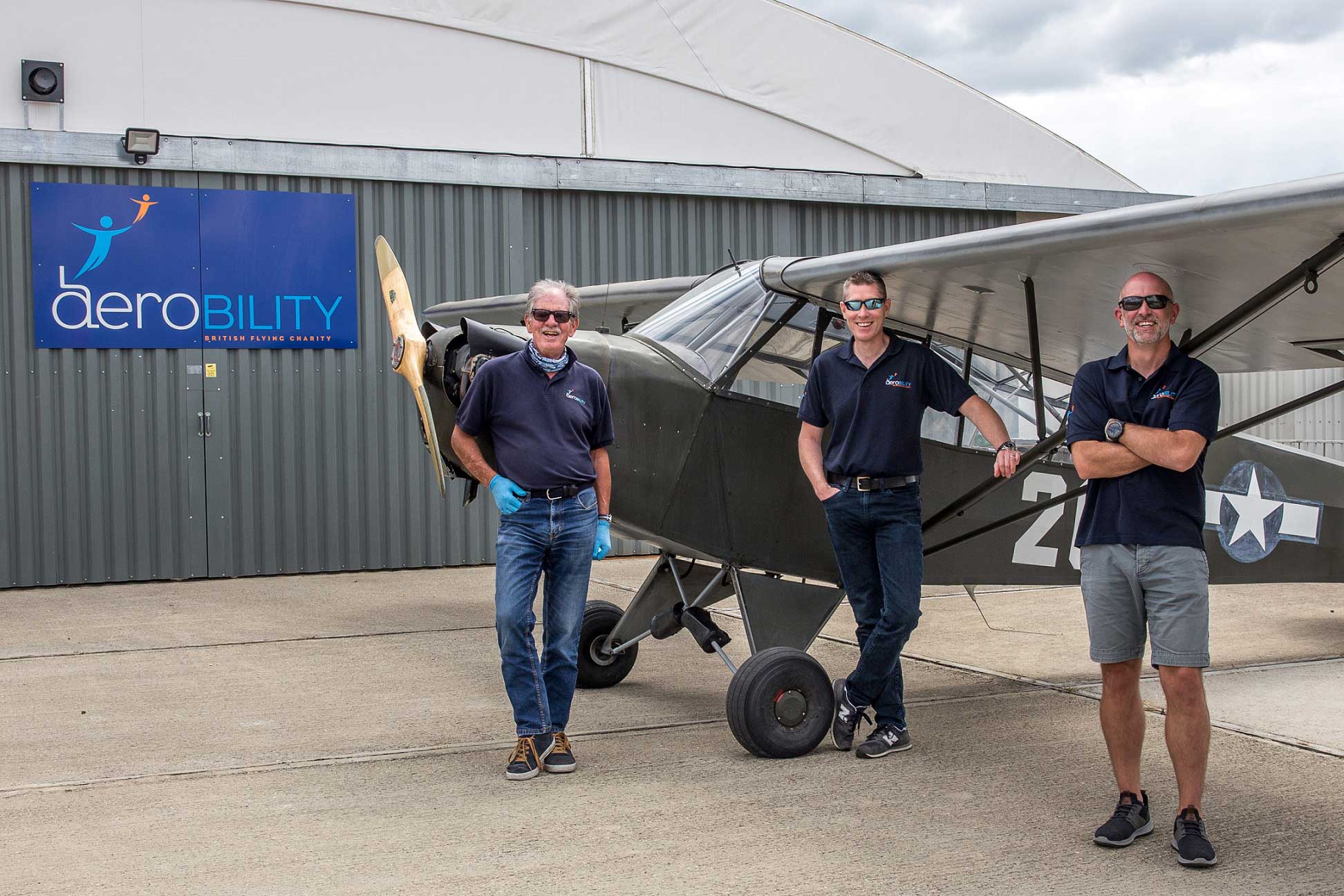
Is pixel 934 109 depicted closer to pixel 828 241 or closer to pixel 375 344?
pixel 828 241

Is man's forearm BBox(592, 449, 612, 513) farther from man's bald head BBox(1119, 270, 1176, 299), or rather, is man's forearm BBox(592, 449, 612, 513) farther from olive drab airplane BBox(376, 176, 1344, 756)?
man's bald head BBox(1119, 270, 1176, 299)

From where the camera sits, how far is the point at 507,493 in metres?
4.53

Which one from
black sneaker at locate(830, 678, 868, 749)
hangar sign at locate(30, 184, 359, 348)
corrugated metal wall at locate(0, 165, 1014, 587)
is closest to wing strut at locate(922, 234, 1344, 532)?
black sneaker at locate(830, 678, 868, 749)

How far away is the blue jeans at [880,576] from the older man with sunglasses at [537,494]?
1.01 metres

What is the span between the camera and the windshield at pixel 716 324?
541 cm

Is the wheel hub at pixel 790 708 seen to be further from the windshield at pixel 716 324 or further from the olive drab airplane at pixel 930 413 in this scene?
the windshield at pixel 716 324

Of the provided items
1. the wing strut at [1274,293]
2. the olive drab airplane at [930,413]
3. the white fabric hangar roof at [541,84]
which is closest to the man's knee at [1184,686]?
the wing strut at [1274,293]

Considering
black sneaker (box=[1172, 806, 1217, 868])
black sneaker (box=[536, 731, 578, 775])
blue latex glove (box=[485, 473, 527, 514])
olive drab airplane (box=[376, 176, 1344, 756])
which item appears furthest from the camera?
black sneaker (box=[536, 731, 578, 775])

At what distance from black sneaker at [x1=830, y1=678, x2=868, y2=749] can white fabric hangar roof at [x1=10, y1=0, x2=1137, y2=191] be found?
28.6ft

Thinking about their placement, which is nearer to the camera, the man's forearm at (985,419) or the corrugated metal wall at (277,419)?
the man's forearm at (985,419)

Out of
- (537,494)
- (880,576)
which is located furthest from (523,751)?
(880,576)

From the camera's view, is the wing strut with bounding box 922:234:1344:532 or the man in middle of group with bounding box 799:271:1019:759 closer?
the wing strut with bounding box 922:234:1344:532

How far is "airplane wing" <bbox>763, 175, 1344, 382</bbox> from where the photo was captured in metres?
3.82

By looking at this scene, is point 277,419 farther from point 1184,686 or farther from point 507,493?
point 1184,686
